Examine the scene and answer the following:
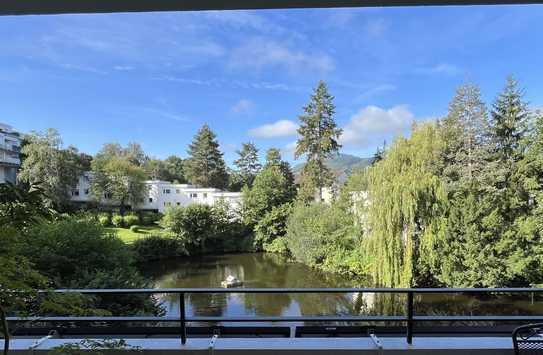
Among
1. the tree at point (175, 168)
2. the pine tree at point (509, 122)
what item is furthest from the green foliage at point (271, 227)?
the pine tree at point (509, 122)

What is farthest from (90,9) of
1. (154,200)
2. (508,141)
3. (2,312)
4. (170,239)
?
(154,200)

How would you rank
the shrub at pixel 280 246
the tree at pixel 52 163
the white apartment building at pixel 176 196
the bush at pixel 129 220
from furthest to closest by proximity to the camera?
the white apartment building at pixel 176 196
the bush at pixel 129 220
the shrub at pixel 280 246
the tree at pixel 52 163

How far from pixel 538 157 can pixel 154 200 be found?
15.9 m

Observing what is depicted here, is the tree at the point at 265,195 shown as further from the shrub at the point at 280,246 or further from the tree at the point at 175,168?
the tree at the point at 175,168

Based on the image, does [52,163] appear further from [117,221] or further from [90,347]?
[90,347]

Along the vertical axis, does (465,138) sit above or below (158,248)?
above

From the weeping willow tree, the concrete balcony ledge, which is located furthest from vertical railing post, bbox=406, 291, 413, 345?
the weeping willow tree

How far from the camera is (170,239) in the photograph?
14914mm

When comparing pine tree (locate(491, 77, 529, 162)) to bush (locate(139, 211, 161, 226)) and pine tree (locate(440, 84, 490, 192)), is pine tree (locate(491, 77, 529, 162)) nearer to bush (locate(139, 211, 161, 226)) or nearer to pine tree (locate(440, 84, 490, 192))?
pine tree (locate(440, 84, 490, 192))

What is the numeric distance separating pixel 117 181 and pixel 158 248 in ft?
Result: 15.5

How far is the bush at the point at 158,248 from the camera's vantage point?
13.8 meters

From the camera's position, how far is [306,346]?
1.65m

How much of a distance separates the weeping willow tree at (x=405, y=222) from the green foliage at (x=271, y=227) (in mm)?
6563

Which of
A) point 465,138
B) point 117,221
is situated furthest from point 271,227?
point 465,138
